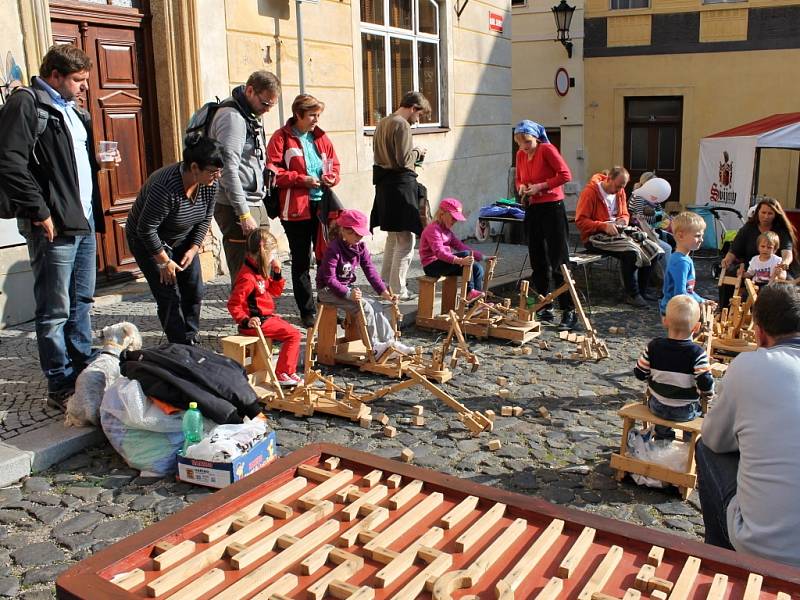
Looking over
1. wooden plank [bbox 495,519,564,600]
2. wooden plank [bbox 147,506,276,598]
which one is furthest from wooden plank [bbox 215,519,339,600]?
wooden plank [bbox 495,519,564,600]

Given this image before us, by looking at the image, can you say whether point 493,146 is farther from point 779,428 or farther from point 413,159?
point 779,428

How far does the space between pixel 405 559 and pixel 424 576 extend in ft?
0.27

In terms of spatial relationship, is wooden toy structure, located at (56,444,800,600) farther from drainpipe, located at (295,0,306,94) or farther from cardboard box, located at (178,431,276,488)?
drainpipe, located at (295,0,306,94)

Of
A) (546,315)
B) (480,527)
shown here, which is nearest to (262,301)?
(546,315)

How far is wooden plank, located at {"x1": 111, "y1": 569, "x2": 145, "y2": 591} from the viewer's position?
1.80 meters

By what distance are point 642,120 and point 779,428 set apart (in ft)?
58.7

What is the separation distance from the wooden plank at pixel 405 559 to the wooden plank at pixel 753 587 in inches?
27.7

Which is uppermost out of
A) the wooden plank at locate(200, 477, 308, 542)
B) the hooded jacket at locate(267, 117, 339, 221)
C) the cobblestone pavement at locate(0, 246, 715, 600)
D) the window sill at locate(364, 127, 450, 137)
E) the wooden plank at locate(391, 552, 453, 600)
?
the window sill at locate(364, 127, 450, 137)

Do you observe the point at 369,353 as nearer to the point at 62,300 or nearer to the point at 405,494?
the point at 62,300

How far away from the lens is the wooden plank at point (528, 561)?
181 centimetres

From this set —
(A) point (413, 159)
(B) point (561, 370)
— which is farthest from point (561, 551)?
(A) point (413, 159)

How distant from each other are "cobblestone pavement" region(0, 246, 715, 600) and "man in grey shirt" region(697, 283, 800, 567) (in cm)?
88

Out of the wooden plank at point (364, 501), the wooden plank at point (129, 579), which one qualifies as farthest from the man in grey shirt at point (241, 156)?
the wooden plank at point (129, 579)

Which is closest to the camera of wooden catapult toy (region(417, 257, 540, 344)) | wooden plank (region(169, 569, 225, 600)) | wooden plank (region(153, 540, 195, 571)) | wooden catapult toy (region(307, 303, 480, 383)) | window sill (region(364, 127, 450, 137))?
wooden plank (region(169, 569, 225, 600))
